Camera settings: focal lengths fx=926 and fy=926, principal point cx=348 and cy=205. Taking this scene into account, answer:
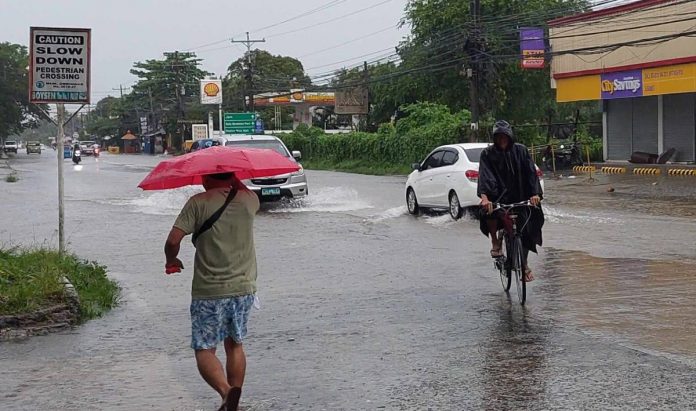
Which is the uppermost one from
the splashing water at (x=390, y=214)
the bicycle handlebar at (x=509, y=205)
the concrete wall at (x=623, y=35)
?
the concrete wall at (x=623, y=35)

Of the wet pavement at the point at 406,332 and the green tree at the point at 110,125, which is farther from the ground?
the green tree at the point at 110,125

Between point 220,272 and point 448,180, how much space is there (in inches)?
529

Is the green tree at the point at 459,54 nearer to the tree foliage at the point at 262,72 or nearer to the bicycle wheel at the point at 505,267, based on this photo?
the tree foliage at the point at 262,72

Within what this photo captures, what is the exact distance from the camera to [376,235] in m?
16.3

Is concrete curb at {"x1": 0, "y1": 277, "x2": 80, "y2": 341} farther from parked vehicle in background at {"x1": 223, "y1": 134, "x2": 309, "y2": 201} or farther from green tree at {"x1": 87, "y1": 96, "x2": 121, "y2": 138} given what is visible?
green tree at {"x1": 87, "y1": 96, "x2": 121, "y2": 138}

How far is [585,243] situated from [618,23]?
23.8 metres

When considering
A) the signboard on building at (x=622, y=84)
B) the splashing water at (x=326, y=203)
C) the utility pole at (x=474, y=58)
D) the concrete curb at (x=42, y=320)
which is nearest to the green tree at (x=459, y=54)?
the utility pole at (x=474, y=58)

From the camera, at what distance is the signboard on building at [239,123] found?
65.5 meters

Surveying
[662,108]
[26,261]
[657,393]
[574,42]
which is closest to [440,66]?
[574,42]

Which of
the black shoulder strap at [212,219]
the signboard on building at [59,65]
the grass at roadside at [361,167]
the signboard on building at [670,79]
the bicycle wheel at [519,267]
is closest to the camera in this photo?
the black shoulder strap at [212,219]

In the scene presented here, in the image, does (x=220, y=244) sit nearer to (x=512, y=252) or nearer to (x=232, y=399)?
(x=232, y=399)

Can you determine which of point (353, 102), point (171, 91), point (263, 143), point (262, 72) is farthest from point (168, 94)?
point (263, 143)

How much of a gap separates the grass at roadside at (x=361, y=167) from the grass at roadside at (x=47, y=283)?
108ft

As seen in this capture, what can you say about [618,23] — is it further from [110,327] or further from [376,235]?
[110,327]
